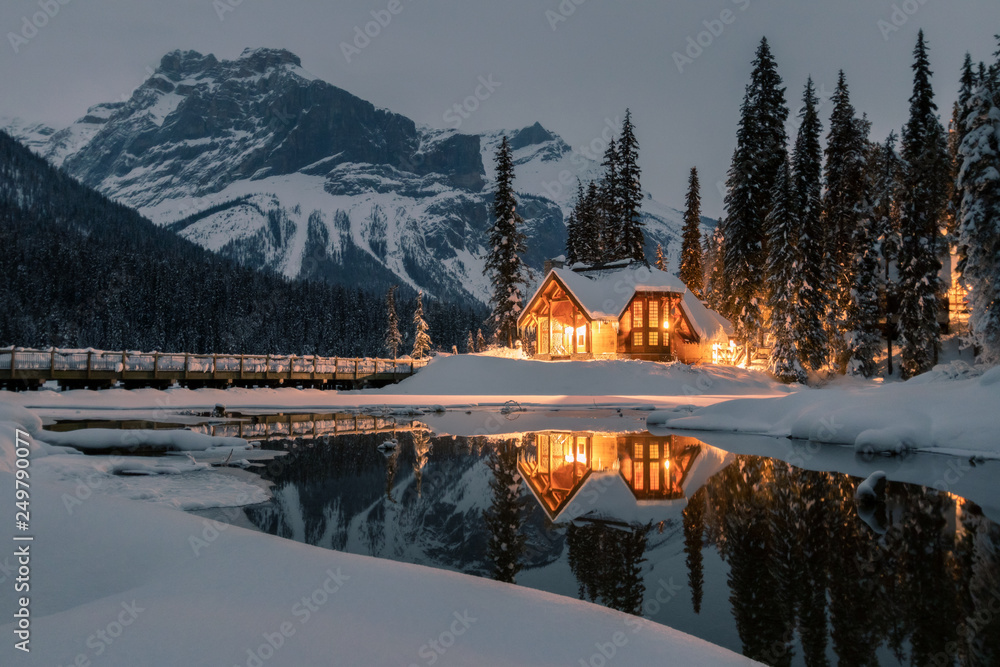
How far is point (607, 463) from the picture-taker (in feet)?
45.5

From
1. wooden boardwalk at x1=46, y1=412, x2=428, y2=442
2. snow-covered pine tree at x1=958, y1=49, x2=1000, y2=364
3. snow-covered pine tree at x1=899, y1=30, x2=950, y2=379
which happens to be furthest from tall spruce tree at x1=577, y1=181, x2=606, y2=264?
wooden boardwalk at x1=46, y1=412, x2=428, y2=442

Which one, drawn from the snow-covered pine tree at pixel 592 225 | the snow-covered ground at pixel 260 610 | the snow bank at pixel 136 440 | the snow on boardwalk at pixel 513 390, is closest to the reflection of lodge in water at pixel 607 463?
the snow-covered ground at pixel 260 610

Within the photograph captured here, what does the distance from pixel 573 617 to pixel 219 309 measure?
113m

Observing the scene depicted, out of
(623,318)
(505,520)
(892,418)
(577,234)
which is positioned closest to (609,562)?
(505,520)

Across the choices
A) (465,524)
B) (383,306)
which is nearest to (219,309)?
(383,306)

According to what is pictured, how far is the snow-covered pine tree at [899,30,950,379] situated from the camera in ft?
121

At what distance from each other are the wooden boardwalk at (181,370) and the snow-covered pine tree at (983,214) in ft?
109

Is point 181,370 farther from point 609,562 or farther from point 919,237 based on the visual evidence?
point 919,237

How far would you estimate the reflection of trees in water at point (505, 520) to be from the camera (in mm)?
7195

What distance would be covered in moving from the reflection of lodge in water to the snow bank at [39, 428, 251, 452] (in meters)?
7.78

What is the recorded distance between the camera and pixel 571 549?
7.74 meters

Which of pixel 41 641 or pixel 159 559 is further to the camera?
pixel 159 559

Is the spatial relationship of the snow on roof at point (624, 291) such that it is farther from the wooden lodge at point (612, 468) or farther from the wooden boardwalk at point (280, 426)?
the wooden lodge at point (612, 468)

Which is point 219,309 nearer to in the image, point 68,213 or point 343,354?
point 343,354
